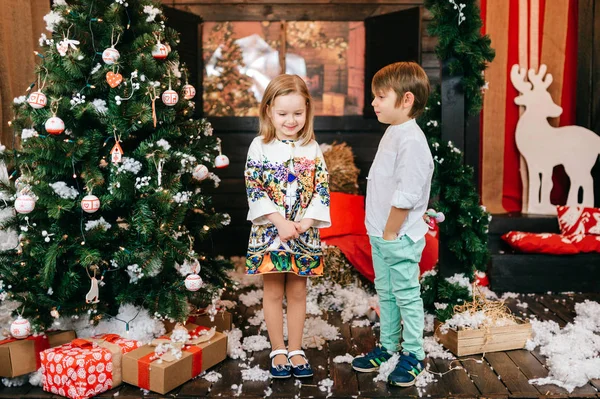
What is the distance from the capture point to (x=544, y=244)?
414 centimetres

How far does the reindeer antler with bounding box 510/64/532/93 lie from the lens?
487 centimetres

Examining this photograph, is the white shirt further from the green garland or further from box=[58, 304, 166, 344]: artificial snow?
box=[58, 304, 166, 344]: artificial snow

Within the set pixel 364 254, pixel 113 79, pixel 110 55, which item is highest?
pixel 110 55

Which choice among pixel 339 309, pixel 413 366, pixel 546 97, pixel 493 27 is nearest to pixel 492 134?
pixel 546 97

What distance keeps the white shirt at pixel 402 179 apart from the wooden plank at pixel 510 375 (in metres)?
0.79

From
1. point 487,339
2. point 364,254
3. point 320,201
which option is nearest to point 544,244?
point 364,254

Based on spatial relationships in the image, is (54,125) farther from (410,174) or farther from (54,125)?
(410,174)

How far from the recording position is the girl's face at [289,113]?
2.61 m

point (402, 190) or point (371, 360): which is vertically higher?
point (402, 190)

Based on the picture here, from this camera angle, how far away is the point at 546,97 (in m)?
4.83

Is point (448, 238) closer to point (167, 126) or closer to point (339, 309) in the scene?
point (339, 309)

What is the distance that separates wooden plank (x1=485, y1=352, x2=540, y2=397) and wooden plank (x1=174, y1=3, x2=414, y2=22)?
3.62 m

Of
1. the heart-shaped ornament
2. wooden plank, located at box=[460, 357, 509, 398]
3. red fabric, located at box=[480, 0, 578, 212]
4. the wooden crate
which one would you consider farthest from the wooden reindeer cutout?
the heart-shaped ornament

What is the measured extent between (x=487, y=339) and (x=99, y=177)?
6.95ft
